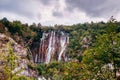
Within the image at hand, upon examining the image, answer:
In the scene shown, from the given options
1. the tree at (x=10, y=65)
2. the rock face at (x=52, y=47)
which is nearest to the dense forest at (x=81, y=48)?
the tree at (x=10, y=65)

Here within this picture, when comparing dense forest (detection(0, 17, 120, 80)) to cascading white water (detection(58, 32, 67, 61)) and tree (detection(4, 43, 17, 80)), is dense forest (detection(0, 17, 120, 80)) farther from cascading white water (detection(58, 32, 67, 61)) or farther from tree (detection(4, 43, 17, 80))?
cascading white water (detection(58, 32, 67, 61))

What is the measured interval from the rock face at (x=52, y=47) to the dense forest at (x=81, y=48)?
5.47ft

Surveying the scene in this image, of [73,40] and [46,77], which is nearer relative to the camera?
[46,77]

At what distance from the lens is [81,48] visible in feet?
394

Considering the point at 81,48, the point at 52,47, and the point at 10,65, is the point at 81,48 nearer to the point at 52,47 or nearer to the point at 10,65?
the point at 52,47

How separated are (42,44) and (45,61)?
8349 mm

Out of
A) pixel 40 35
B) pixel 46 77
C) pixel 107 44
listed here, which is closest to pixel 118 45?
pixel 107 44

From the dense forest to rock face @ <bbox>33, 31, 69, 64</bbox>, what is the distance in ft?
5.47

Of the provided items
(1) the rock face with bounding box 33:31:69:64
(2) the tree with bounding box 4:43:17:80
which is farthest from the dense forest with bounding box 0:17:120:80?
(1) the rock face with bounding box 33:31:69:64

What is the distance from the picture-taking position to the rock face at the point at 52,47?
120 m

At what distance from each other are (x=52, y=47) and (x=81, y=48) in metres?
10.6

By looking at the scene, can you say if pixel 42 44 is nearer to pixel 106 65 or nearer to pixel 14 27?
pixel 14 27

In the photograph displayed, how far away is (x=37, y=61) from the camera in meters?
121

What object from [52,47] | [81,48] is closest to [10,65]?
[81,48]
